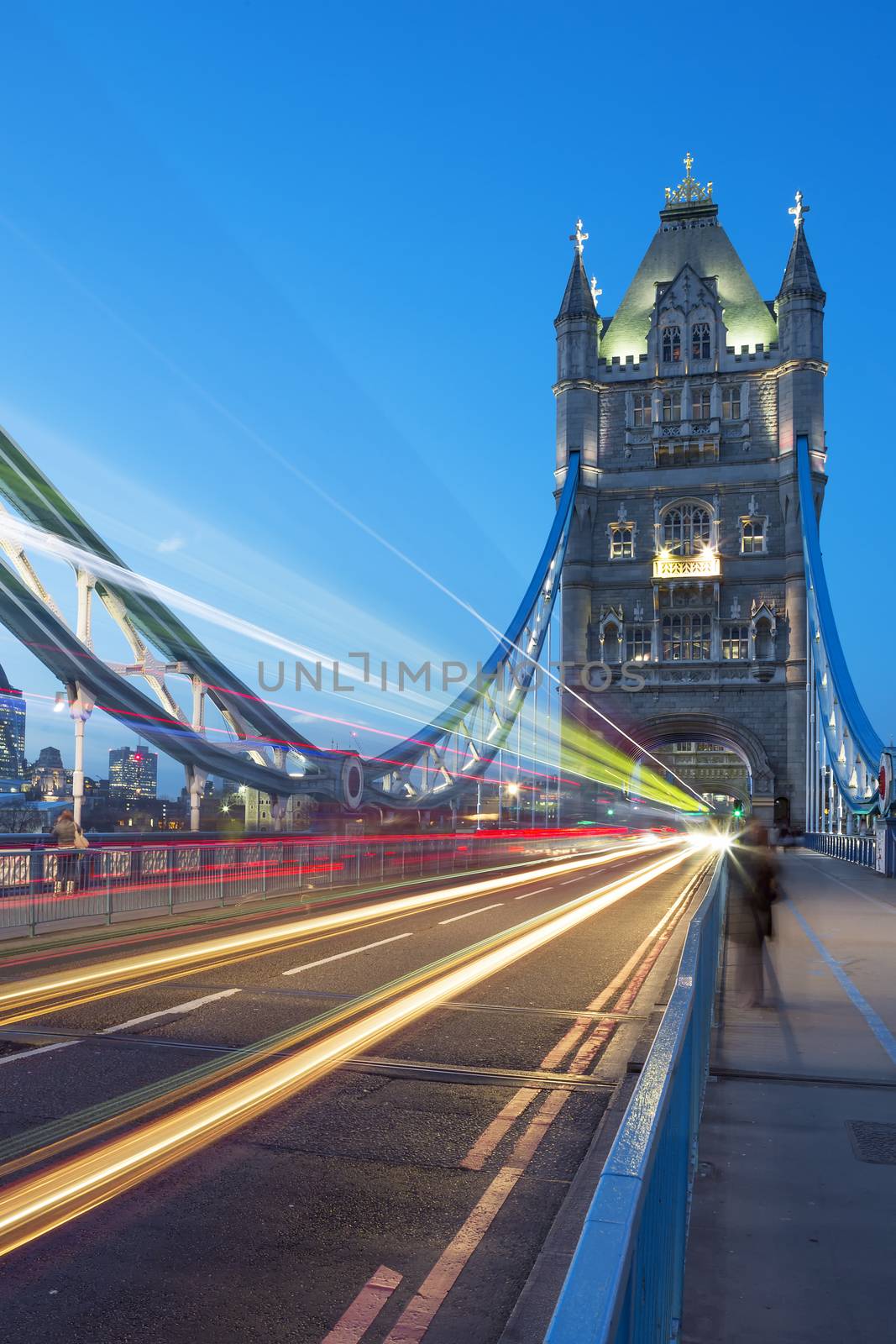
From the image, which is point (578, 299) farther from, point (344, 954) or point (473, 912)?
point (344, 954)

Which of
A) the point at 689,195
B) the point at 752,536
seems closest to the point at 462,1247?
the point at 752,536

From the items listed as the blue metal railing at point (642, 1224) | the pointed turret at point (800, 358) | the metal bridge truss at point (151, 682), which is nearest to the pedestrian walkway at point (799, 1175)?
the blue metal railing at point (642, 1224)

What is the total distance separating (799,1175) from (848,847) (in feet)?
124

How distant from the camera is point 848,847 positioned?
40.6 metres

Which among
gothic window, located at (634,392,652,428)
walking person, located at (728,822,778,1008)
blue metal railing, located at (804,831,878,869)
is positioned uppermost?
gothic window, located at (634,392,652,428)

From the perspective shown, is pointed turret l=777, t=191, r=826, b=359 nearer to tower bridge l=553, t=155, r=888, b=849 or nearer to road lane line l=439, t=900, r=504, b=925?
tower bridge l=553, t=155, r=888, b=849

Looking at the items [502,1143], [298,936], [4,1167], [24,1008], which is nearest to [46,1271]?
[4,1167]

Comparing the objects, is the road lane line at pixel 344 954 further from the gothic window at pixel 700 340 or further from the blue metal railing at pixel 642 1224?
the gothic window at pixel 700 340

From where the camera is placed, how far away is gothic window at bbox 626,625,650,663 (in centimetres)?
6309

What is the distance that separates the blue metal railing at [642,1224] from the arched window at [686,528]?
199 feet

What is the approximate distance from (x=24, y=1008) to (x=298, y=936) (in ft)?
19.8

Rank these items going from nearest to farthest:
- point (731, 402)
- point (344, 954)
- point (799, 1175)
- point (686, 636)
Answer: point (799, 1175)
point (344, 954)
point (686, 636)
point (731, 402)

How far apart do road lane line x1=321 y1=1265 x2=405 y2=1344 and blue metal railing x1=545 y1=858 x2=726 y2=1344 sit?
112 centimetres

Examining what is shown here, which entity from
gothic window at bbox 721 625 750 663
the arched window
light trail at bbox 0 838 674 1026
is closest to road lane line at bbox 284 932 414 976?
light trail at bbox 0 838 674 1026
